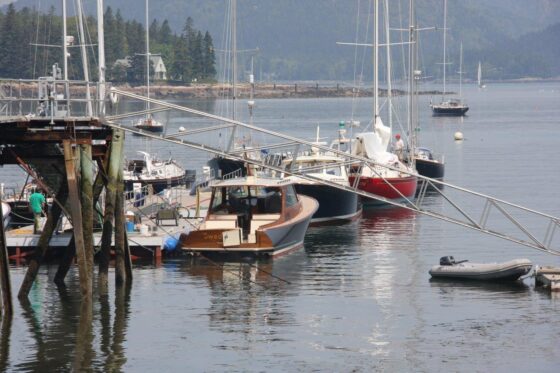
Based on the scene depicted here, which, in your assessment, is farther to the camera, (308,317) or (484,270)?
(484,270)

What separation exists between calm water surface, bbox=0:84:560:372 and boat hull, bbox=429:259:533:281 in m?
0.40

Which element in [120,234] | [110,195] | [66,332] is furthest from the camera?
[120,234]

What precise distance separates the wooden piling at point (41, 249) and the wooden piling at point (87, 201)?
1.46 m

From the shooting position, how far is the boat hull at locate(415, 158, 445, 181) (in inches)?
2936

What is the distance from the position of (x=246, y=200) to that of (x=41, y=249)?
945 centimetres

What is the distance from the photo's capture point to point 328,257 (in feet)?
146

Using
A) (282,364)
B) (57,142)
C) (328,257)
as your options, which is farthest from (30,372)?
(328,257)

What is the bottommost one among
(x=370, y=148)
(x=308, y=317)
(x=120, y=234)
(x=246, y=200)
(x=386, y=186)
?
(x=308, y=317)

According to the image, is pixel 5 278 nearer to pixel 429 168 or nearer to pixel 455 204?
pixel 455 204

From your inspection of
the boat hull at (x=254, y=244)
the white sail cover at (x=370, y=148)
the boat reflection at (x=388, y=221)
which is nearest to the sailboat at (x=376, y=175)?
the white sail cover at (x=370, y=148)

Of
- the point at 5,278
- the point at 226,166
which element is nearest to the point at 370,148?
the point at 226,166

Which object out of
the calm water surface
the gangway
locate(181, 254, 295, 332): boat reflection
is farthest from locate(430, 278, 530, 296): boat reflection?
locate(181, 254, 295, 332): boat reflection

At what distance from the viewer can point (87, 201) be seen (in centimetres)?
3469

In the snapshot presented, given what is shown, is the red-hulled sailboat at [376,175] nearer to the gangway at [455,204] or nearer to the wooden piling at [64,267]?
the gangway at [455,204]
